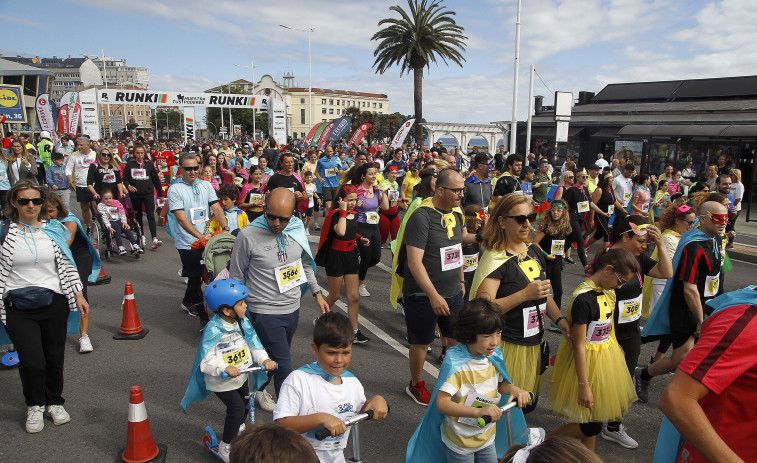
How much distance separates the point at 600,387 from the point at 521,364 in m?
0.50

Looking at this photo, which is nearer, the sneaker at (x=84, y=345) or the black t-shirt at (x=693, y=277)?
the black t-shirt at (x=693, y=277)

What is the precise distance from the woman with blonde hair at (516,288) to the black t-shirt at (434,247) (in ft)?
2.36

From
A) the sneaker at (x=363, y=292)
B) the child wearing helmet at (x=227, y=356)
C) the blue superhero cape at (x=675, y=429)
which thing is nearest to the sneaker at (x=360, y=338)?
the sneaker at (x=363, y=292)

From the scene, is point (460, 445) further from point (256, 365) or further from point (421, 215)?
point (421, 215)

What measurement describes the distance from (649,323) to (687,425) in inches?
122

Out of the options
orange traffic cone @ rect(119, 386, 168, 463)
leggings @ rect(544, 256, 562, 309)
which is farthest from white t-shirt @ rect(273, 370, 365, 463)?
leggings @ rect(544, 256, 562, 309)

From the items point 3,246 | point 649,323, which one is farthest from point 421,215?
point 3,246

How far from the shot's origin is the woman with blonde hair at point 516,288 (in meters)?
3.19

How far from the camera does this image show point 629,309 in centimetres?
344

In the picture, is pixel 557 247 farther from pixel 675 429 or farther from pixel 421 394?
pixel 675 429

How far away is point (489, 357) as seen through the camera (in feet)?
9.11

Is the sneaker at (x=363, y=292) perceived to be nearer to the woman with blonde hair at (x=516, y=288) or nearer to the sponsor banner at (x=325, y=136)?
the woman with blonde hair at (x=516, y=288)

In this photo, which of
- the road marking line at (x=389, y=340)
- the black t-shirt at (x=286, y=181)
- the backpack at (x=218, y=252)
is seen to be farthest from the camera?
the black t-shirt at (x=286, y=181)

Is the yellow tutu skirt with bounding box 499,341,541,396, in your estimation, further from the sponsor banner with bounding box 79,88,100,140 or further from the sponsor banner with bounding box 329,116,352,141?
the sponsor banner with bounding box 79,88,100,140
